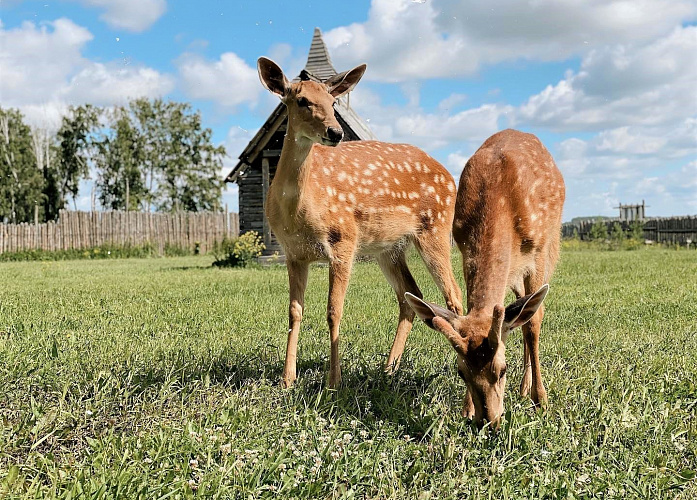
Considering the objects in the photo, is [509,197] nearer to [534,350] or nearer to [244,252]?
[534,350]

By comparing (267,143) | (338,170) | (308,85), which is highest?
(267,143)

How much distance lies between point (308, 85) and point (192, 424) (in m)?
2.56

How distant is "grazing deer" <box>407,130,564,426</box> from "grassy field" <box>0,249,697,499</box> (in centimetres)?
31

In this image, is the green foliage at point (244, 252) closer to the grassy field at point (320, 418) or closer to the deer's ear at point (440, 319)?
the grassy field at point (320, 418)

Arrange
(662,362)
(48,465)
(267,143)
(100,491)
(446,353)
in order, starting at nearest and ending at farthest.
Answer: (100,491) → (48,465) → (662,362) → (446,353) → (267,143)

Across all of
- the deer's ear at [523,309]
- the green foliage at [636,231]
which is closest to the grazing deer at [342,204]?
the deer's ear at [523,309]

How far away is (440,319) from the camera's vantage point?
135 inches

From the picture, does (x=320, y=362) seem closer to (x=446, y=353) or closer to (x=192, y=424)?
(x=446, y=353)

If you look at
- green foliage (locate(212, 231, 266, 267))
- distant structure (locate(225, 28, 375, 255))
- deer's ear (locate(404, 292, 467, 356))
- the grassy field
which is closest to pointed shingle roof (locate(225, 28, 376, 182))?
distant structure (locate(225, 28, 375, 255))

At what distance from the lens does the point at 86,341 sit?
5.94m

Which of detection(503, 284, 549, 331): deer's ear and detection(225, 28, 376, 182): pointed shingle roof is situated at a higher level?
detection(225, 28, 376, 182): pointed shingle roof

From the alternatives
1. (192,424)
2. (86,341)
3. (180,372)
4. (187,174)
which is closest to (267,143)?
(86,341)

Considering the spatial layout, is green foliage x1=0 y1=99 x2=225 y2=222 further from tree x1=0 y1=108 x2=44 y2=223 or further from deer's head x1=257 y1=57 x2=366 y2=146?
deer's head x1=257 y1=57 x2=366 y2=146

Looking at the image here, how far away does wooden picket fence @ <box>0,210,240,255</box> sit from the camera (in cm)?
2994
